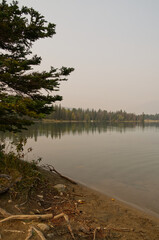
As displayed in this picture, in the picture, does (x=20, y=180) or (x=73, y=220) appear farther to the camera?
(x=20, y=180)

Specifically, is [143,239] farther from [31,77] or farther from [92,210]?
[31,77]

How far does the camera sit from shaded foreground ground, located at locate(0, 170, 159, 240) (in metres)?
4.09

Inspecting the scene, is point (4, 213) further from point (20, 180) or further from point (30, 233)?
point (20, 180)

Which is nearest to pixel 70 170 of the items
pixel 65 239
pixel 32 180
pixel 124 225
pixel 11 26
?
pixel 32 180

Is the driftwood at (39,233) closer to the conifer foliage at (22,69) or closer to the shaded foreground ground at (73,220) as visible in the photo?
the shaded foreground ground at (73,220)

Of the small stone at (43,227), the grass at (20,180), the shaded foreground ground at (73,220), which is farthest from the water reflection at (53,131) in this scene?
the small stone at (43,227)

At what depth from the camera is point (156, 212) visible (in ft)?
24.2

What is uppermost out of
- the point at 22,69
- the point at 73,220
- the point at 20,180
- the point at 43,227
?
the point at 22,69

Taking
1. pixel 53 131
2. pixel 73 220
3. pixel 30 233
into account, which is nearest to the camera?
pixel 30 233

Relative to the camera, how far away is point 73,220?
197 inches

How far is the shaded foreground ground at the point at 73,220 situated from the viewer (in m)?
4.09

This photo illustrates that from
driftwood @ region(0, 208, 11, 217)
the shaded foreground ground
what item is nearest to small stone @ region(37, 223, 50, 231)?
the shaded foreground ground

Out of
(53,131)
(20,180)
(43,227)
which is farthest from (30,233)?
(53,131)

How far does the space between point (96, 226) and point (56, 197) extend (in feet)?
7.99
